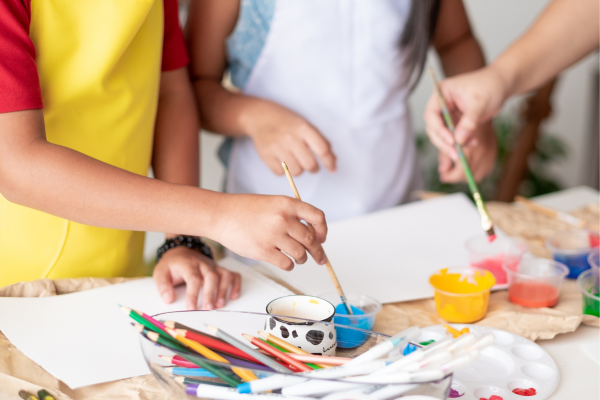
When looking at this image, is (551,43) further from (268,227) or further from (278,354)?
(278,354)

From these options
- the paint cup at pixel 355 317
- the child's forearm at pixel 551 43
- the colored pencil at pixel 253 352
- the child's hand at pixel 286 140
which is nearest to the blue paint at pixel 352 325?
the paint cup at pixel 355 317

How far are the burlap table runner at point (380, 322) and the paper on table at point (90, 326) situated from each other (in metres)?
0.01

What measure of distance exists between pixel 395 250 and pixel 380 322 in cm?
25

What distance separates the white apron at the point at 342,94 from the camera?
1.11 metres

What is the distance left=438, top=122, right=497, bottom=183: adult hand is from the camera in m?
1.11

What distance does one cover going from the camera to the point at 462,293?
771 mm

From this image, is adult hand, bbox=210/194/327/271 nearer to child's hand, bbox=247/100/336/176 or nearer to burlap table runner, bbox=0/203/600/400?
burlap table runner, bbox=0/203/600/400

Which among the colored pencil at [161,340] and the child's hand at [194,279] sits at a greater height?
the colored pencil at [161,340]

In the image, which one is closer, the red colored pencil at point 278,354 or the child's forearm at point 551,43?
the red colored pencil at point 278,354

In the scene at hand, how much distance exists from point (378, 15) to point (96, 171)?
692mm

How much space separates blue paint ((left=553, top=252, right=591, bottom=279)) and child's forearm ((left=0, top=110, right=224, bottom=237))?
0.61 meters

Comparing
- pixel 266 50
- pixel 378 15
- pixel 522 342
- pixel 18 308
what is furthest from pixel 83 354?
pixel 378 15

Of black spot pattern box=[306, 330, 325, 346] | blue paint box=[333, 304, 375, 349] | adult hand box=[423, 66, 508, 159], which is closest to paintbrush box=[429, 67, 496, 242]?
adult hand box=[423, 66, 508, 159]

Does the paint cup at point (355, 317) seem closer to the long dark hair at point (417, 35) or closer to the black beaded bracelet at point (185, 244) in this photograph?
the black beaded bracelet at point (185, 244)
